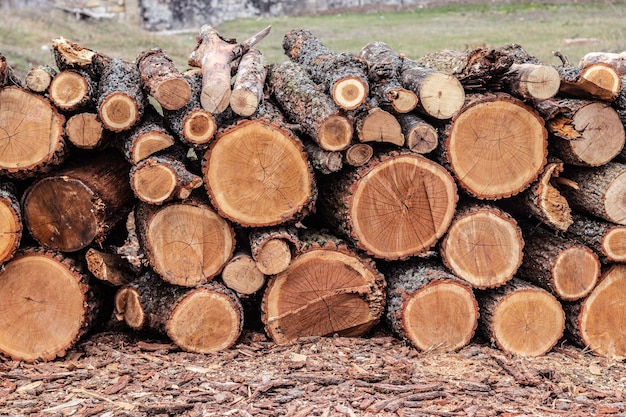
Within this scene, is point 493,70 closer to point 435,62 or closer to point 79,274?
point 435,62

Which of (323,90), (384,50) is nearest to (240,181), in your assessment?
(323,90)

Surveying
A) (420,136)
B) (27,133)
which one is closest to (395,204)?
(420,136)

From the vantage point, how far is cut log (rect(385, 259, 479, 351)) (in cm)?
468

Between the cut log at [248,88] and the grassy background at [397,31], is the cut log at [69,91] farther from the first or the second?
the grassy background at [397,31]

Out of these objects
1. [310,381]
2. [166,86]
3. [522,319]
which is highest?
[166,86]

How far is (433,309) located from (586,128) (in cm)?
151

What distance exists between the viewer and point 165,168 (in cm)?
438

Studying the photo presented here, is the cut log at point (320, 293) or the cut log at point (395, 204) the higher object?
the cut log at point (395, 204)

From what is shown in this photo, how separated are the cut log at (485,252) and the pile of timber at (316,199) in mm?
13

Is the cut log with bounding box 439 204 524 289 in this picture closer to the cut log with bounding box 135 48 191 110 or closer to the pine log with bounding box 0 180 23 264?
the cut log with bounding box 135 48 191 110

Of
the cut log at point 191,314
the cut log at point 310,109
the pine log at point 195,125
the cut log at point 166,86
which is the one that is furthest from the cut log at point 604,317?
the cut log at point 166,86

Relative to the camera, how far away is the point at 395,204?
462cm

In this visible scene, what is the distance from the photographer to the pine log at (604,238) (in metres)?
4.79

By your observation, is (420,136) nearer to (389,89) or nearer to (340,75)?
(389,89)
